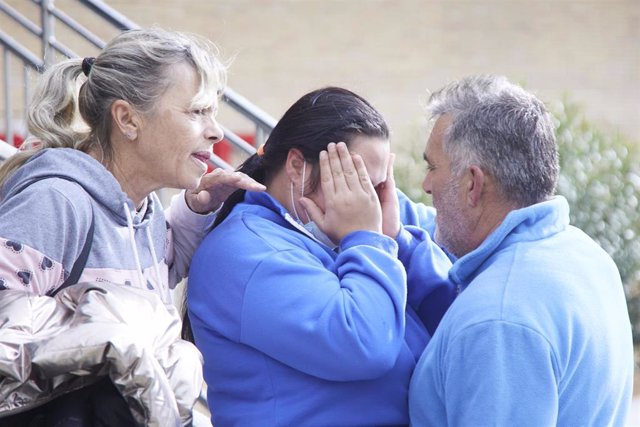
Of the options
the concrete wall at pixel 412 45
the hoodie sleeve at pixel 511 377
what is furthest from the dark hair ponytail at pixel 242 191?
the concrete wall at pixel 412 45

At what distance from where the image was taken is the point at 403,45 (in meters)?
14.9

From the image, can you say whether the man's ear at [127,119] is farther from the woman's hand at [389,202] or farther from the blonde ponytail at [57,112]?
the woman's hand at [389,202]

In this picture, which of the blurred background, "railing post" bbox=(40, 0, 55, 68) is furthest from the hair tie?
the blurred background

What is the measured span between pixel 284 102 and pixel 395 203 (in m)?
11.8

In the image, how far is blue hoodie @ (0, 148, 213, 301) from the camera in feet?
8.18

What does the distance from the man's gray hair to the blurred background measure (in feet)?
32.7

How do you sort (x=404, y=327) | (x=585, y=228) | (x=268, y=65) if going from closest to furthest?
1. (x=404, y=327)
2. (x=585, y=228)
3. (x=268, y=65)

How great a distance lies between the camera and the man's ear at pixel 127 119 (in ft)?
9.49

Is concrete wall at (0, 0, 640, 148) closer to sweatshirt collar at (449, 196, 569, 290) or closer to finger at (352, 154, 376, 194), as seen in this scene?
finger at (352, 154, 376, 194)

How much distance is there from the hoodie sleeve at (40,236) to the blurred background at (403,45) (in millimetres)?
10045

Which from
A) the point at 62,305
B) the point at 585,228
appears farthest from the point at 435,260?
the point at 585,228

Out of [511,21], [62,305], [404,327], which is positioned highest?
[62,305]

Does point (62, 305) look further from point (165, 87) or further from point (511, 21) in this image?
point (511, 21)

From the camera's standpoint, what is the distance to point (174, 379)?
7.61ft
